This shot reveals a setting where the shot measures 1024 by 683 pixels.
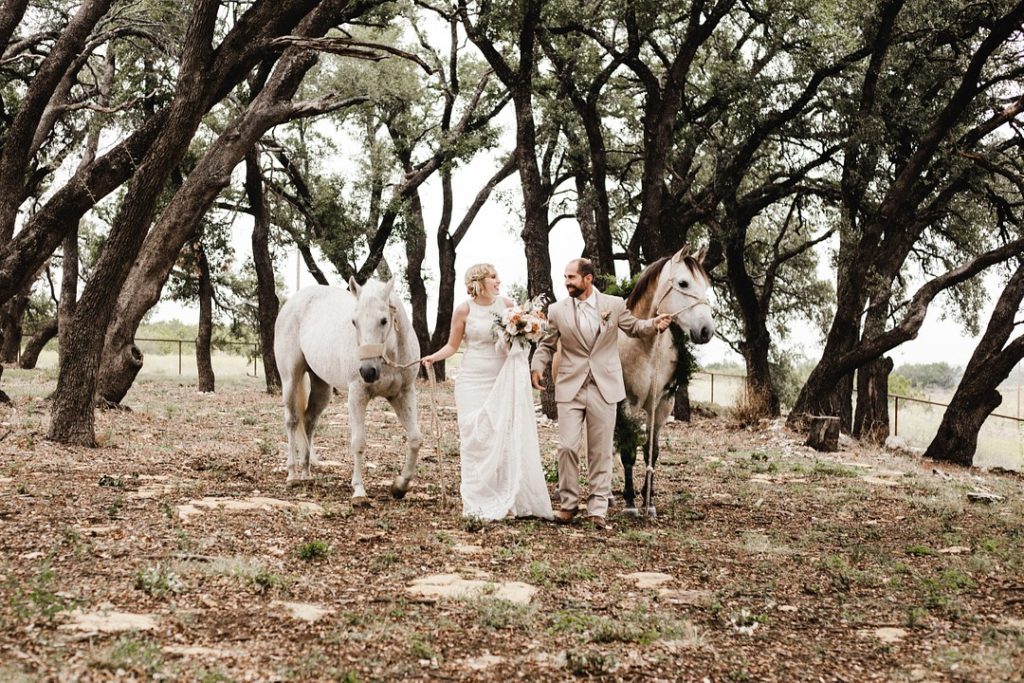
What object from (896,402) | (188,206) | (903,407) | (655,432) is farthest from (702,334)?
(903,407)

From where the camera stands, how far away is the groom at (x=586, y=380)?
8023 mm

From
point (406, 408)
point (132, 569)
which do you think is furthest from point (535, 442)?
point (132, 569)

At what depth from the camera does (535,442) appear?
26.8 feet

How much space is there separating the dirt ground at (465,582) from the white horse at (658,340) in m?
0.72

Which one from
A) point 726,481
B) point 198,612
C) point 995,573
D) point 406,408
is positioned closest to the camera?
point 198,612

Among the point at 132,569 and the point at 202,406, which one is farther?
the point at 202,406

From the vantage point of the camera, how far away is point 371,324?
8.08 meters

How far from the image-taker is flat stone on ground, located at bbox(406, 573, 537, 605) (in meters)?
5.61

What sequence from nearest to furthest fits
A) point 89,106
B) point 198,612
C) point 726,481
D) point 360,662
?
1. point 360,662
2. point 198,612
3. point 726,481
4. point 89,106

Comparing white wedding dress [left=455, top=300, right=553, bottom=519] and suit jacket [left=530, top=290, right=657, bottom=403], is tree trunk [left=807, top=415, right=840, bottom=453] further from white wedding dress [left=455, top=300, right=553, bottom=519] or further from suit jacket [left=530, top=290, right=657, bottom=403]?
white wedding dress [left=455, top=300, right=553, bottom=519]

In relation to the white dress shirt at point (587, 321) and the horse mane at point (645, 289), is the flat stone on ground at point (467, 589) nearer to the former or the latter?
the white dress shirt at point (587, 321)

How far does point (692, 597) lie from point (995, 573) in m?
2.42

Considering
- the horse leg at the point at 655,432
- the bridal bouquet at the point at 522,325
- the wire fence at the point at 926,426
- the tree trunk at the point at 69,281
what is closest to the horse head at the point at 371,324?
the bridal bouquet at the point at 522,325

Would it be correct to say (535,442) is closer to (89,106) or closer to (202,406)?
(89,106)
